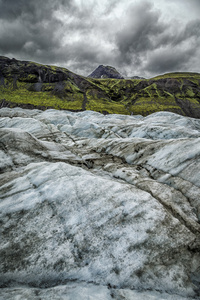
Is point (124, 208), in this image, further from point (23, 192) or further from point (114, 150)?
point (114, 150)

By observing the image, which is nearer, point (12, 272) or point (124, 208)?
point (12, 272)

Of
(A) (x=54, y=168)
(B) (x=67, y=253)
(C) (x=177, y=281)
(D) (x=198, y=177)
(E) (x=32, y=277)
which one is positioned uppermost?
(A) (x=54, y=168)

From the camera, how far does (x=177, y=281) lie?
21.9 feet

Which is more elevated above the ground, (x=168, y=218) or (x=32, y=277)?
(x=168, y=218)

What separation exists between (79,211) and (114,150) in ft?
42.4

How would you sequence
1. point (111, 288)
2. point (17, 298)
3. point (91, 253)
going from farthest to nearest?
point (91, 253) → point (111, 288) → point (17, 298)

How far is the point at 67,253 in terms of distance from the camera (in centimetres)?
769

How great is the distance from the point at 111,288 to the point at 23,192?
8.08 metres

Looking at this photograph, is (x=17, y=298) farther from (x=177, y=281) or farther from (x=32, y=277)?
(x=177, y=281)

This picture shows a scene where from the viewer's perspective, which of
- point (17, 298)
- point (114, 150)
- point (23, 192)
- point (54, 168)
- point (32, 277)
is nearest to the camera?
point (17, 298)

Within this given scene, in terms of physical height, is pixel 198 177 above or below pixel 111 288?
above

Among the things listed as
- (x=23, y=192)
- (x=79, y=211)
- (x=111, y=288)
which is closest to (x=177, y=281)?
(x=111, y=288)

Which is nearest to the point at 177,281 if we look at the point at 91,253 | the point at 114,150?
the point at 91,253

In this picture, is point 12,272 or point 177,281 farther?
point 12,272
